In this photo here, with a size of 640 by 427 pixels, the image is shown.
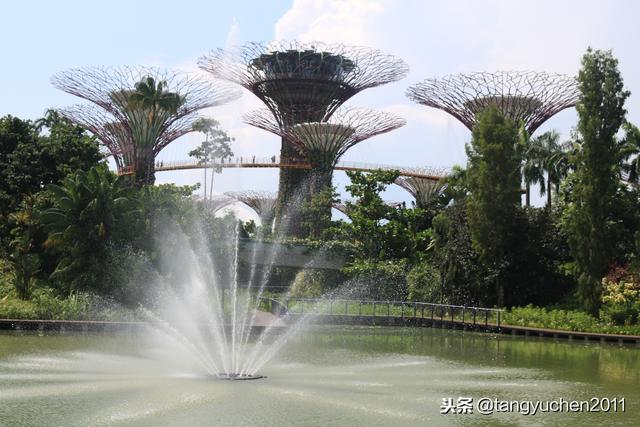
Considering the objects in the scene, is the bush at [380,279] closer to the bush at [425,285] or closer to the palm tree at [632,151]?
the bush at [425,285]

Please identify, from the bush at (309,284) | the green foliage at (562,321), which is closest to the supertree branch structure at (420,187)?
the bush at (309,284)

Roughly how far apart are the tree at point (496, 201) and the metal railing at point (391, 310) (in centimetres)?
319

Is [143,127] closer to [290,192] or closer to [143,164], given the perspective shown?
[143,164]

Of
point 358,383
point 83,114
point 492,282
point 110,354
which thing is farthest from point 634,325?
point 83,114

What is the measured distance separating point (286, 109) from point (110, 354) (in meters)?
Result: 40.8

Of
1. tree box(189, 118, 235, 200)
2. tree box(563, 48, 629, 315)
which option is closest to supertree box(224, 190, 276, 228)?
tree box(189, 118, 235, 200)

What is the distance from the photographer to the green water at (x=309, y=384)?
37.5ft

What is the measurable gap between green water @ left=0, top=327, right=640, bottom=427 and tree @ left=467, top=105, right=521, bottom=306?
36.1ft

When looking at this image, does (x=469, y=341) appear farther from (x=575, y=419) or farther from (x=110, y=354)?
(x=575, y=419)

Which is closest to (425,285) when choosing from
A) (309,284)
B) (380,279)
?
(380,279)

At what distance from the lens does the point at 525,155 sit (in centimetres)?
4553

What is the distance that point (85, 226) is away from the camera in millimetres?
29656

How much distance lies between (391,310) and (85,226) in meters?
13.7

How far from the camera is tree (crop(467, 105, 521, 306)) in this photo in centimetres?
3509
